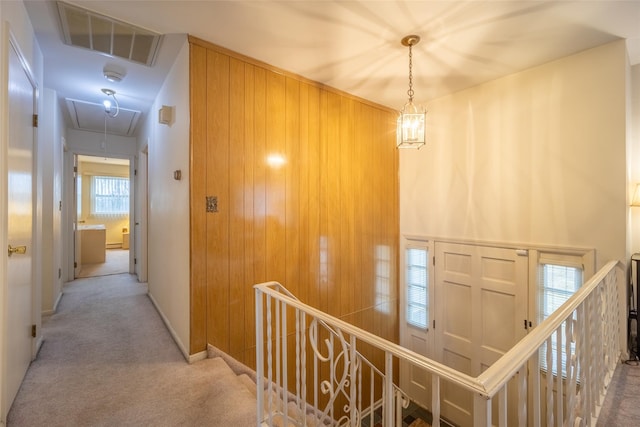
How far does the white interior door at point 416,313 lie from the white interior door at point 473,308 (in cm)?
13

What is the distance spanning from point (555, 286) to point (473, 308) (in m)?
0.82

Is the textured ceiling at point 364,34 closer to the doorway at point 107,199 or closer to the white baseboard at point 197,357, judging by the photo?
the white baseboard at point 197,357

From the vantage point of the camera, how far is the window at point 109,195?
8.13 metres

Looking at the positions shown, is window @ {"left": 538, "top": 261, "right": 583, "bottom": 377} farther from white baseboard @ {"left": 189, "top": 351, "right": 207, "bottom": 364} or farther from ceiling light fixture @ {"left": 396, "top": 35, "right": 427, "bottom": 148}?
white baseboard @ {"left": 189, "top": 351, "right": 207, "bottom": 364}

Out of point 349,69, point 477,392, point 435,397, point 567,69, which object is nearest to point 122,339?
point 435,397

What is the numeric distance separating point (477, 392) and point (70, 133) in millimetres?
6027

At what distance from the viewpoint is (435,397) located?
86 cm

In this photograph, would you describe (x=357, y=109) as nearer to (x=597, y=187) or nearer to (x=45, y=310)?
(x=597, y=187)

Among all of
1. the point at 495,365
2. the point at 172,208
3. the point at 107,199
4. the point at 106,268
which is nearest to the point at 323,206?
the point at 172,208

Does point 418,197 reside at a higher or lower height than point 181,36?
lower

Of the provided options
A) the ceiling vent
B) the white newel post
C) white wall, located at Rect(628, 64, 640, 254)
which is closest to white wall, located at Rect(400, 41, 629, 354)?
white wall, located at Rect(628, 64, 640, 254)

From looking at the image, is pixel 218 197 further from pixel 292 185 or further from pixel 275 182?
pixel 292 185

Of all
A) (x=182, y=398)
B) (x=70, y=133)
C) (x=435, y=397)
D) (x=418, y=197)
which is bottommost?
(x=182, y=398)

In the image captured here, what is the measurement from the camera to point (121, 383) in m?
1.95
